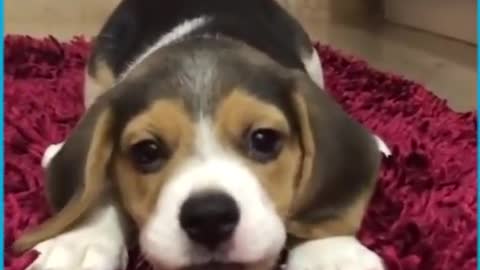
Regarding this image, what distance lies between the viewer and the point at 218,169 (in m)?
1.81

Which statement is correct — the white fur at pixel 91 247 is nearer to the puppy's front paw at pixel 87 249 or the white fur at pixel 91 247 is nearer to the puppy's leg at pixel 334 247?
the puppy's front paw at pixel 87 249

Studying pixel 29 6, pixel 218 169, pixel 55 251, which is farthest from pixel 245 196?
pixel 29 6

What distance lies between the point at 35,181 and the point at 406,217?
0.83 m

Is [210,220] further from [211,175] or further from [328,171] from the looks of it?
[328,171]

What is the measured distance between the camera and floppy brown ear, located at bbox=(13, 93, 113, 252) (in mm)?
1944

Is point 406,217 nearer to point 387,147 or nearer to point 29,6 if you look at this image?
point 387,147

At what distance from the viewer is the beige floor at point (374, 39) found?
3.82 metres

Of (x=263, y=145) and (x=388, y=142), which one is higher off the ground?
(x=263, y=145)

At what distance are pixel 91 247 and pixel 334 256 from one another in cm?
44

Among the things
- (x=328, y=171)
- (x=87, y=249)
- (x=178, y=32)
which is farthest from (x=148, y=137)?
(x=178, y=32)

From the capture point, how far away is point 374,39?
4.65 meters

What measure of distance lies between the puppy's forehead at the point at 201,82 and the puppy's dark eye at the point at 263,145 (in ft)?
0.26

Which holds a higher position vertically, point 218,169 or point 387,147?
point 218,169

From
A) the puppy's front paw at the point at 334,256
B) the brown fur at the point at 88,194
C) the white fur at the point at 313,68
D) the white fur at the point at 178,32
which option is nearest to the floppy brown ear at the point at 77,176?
the brown fur at the point at 88,194
